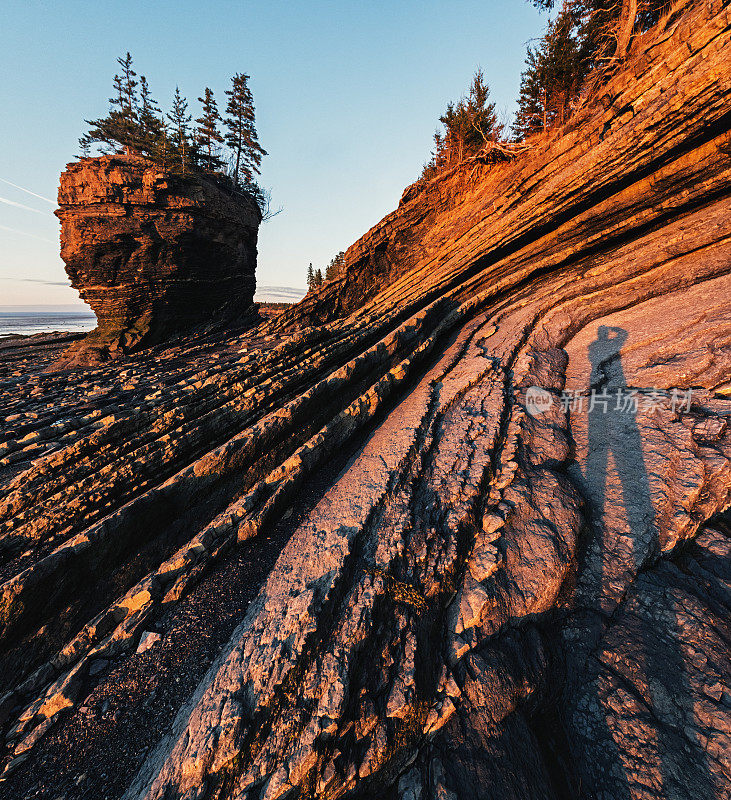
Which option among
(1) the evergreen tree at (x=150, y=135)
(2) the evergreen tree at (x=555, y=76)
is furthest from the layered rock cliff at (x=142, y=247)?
(2) the evergreen tree at (x=555, y=76)

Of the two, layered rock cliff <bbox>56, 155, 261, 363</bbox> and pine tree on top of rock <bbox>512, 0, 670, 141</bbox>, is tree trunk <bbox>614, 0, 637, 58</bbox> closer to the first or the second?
pine tree on top of rock <bbox>512, 0, 670, 141</bbox>

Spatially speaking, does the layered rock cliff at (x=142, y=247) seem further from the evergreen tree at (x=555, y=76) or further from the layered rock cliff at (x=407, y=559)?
the evergreen tree at (x=555, y=76)

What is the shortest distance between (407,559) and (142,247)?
20.5 metres

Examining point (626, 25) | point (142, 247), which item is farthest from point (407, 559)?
point (142, 247)

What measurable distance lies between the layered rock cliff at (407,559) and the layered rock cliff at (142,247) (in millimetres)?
12634

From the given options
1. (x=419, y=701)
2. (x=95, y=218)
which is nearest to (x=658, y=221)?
Answer: (x=419, y=701)

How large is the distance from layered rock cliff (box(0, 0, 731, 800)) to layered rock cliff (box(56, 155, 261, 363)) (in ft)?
41.5

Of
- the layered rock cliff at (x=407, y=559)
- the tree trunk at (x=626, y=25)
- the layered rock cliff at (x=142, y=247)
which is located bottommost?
the layered rock cliff at (x=407, y=559)

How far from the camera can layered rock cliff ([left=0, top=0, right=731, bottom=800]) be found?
232cm

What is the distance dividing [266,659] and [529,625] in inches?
101

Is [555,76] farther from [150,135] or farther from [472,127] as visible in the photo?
[150,135]

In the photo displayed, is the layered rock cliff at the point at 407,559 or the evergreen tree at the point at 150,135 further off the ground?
the evergreen tree at the point at 150,135

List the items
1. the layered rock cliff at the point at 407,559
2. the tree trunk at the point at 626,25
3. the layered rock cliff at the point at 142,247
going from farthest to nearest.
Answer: the layered rock cliff at the point at 142,247 → the tree trunk at the point at 626,25 → the layered rock cliff at the point at 407,559

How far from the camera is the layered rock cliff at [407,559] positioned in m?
2.32
